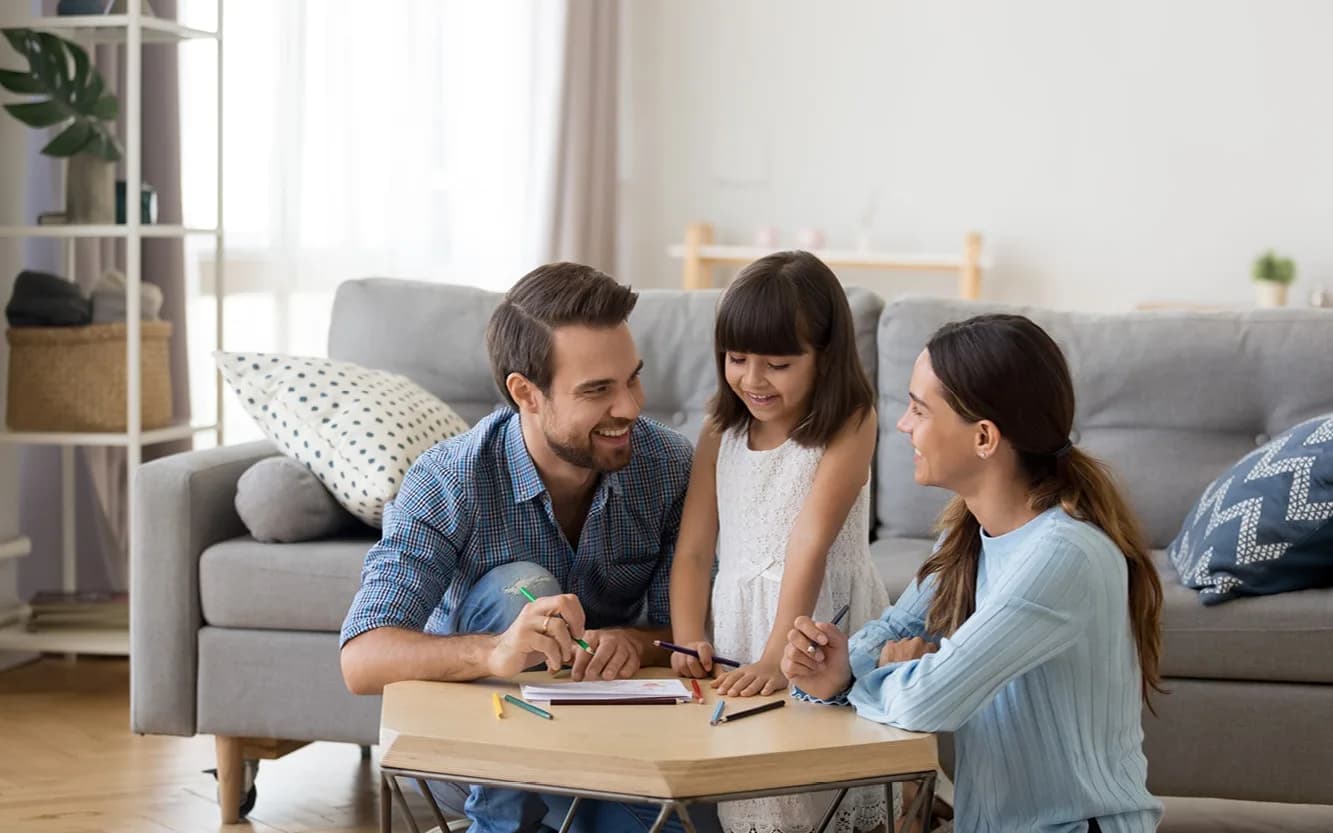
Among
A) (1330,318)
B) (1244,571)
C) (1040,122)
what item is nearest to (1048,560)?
(1244,571)

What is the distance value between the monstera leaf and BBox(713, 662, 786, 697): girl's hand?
2.36 metres

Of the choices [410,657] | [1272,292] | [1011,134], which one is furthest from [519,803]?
[1011,134]

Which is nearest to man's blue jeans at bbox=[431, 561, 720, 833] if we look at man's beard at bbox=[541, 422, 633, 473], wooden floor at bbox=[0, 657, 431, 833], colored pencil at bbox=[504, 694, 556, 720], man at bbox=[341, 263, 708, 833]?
man at bbox=[341, 263, 708, 833]

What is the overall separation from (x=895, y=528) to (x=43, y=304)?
1.91 meters

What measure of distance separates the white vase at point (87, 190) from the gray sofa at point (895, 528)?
2.42 ft

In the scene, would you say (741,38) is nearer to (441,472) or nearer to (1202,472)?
(1202,472)

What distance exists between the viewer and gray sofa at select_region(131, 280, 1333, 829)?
2277mm

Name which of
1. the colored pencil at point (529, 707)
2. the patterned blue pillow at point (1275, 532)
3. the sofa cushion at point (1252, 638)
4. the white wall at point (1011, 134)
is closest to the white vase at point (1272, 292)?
the white wall at point (1011, 134)

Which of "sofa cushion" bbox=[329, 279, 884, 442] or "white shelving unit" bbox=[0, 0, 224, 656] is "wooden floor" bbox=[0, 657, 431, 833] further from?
"sofa cushion" bbox=[329, 279, 884, 442]

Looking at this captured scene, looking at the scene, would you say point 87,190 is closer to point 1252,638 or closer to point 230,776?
point 230,776

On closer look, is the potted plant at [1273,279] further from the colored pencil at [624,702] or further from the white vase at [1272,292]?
the colored pencil at [624,702]

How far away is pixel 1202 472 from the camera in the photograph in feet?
8.81

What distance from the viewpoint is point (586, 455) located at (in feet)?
6.07

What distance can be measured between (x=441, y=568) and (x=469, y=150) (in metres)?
3.19
